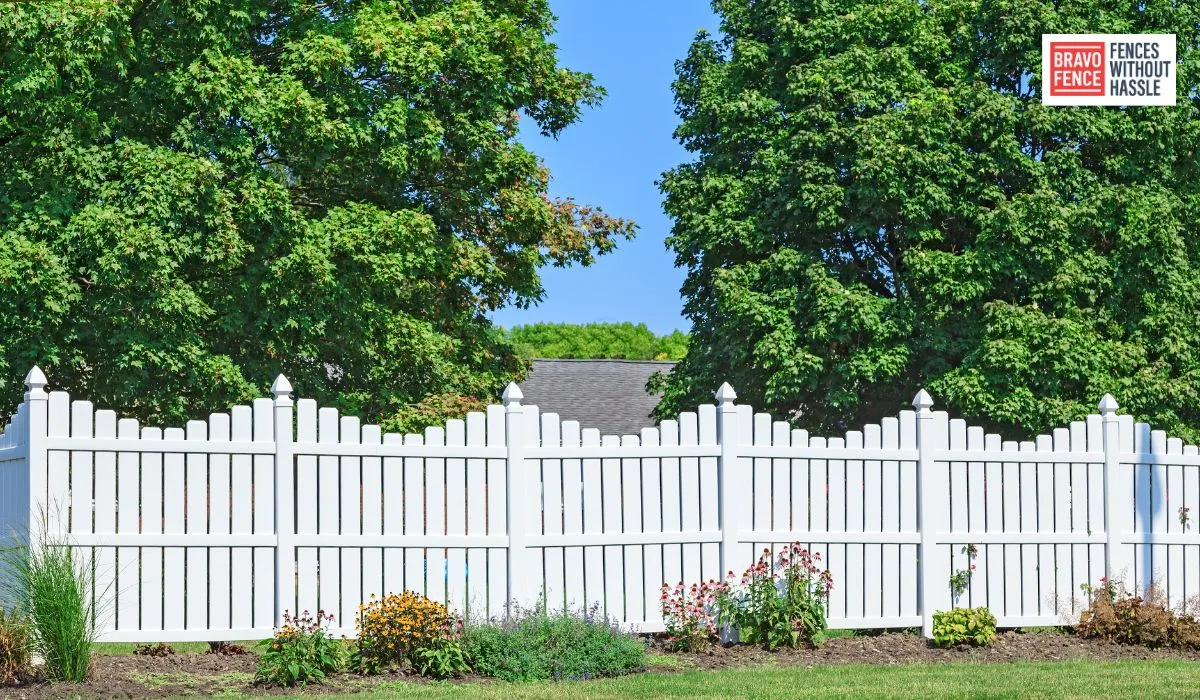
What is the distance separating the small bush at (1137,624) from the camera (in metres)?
12.5

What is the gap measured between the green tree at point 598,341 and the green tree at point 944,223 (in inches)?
1456

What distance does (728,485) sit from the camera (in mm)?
11953

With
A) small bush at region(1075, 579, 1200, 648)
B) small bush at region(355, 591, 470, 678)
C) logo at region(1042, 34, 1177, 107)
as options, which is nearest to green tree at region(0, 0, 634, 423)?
logo at region(1042, 34, 1177, 107)

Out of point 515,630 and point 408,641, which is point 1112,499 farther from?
point 408,641

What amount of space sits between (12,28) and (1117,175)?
15584 mm

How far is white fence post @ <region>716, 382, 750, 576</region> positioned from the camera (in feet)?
39.2

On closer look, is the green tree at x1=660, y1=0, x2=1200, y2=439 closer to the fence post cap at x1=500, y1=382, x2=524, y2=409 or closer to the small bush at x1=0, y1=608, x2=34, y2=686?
the fence post cap at x1=500, y1=382, x2=524, y2=409

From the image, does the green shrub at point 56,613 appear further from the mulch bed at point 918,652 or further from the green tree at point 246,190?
the green tree at point 246,190

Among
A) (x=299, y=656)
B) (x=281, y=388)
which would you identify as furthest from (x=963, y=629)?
(x=281, y=388)

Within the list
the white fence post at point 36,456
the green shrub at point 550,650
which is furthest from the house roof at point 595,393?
the white fence post at point 36,456

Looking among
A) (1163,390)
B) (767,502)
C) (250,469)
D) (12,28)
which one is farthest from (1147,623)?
(12,28)

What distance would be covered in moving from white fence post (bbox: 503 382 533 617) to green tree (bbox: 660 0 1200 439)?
11069mm

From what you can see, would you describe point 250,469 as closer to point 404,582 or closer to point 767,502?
point 404,582

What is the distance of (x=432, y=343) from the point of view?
20.5 meters
